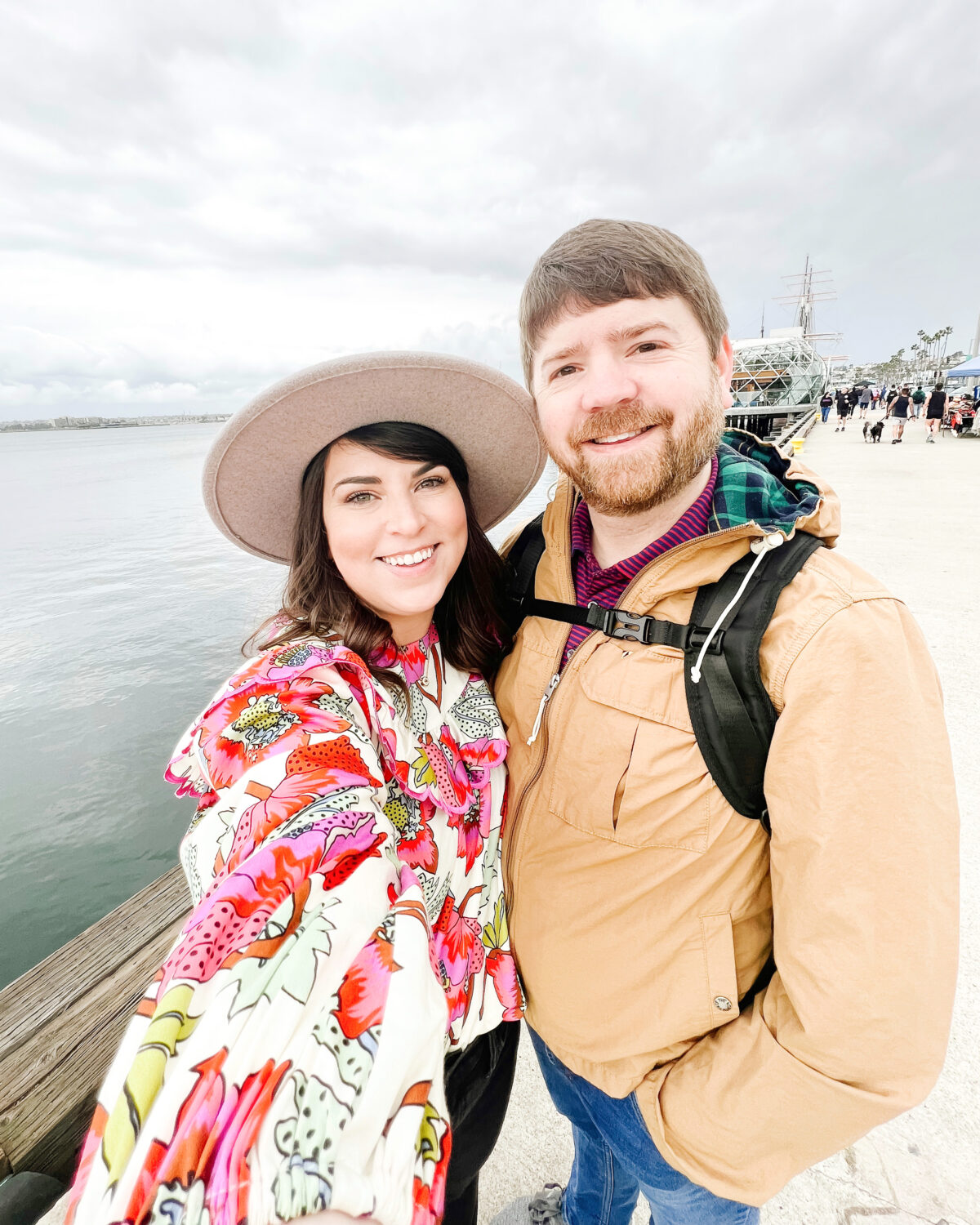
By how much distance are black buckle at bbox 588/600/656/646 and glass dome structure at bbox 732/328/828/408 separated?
5216 centimetres

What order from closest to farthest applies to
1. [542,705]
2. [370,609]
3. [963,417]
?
[542,705], [370,609], [963,417]

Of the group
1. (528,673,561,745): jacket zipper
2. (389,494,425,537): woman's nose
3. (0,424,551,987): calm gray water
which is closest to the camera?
(528,673,561,745): jacket zipper

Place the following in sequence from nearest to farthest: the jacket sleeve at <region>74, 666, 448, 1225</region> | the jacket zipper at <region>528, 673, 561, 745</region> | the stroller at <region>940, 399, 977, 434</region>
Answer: the jacket sleeve at <region>74, 666, 448, 1225</region> < the jacket zipper at <region>528, 673, 561, 745</region> < the stroller at <region>940, 399, 977, 434</region>

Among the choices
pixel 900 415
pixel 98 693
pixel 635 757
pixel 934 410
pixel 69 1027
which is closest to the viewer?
pixel 635 757

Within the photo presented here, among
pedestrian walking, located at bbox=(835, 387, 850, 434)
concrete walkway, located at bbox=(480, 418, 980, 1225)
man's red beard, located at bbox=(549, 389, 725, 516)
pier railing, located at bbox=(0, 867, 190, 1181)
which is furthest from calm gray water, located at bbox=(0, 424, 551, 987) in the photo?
pedestrian walking, located at bbox=(835, 387, 850, 434)

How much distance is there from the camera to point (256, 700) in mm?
1297

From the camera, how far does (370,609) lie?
5.96 feet

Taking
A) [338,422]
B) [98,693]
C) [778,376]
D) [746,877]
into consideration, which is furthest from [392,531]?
[778,376]

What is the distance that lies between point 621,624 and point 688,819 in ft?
1.59

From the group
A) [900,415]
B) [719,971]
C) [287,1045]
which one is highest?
[900,415]

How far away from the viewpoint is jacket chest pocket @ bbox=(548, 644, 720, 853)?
4.21 feet

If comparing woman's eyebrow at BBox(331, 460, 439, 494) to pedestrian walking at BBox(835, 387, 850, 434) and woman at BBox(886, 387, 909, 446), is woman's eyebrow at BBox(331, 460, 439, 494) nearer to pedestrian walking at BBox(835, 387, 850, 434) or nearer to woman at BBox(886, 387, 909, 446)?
woman at BBox(886, 387, 909, 446)

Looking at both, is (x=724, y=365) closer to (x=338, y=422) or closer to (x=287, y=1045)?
(x=338, y=422)

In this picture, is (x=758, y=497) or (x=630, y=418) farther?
(x=630, y=418)
